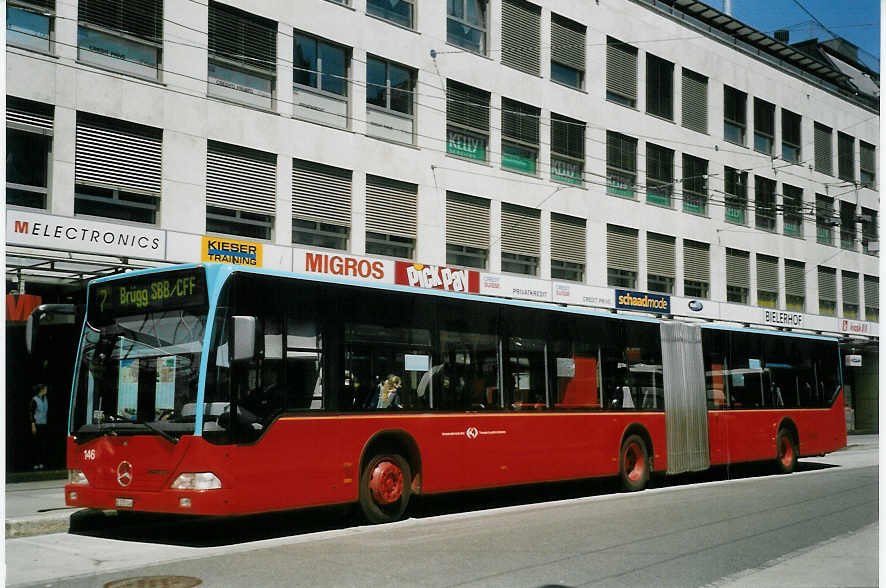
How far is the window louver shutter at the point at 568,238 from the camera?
29.8 metres

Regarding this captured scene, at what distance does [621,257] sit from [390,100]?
418 inches

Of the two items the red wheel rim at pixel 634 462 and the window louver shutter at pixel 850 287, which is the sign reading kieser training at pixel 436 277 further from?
the window louver shutter at pixel 850 287

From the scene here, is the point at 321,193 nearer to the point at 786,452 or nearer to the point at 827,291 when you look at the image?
the point at 786,452

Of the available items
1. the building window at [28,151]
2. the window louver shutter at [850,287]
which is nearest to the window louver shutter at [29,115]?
the building window at [28,151]

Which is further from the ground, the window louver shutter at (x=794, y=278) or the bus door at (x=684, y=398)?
the window louver shutter at (x=794, y=278)

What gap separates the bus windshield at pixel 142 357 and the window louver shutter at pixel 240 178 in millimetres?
9365

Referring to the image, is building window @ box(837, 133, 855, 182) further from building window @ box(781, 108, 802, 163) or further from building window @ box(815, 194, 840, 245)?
building window @ box(781, 108, 802, 163)

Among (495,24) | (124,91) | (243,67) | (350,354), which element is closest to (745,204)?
(495,24)

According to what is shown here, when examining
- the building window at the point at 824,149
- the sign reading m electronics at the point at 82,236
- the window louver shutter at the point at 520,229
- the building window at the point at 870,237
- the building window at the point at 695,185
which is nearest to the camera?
the sign reading m electronics at the point at 82,236

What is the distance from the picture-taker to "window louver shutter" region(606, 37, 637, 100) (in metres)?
31.9

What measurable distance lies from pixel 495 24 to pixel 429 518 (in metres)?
17.4

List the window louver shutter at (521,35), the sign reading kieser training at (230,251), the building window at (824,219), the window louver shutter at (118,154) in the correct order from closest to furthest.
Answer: the window louver shutter at (118,154)
the sign reading kieser training at (230,251)
the window louver shutter at (521,35)
the building window at (824,219)

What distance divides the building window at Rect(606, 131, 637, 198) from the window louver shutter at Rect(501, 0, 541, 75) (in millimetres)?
4143

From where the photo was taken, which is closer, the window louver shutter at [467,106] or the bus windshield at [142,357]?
the bus windshield at [142,357]
